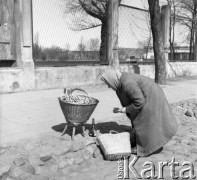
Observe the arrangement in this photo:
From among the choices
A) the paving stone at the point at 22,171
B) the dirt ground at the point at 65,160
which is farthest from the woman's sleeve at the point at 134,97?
the paving stone at the point at 22,171

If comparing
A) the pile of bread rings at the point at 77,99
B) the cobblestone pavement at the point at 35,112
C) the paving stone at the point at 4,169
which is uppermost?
the pile of bread rings at the point at 77,99

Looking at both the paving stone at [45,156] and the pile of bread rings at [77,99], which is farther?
the pile of bread rings at [77,99]

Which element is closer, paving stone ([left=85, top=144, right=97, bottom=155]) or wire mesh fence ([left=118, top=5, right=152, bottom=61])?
paving stone ([left=85, top=144, right=97, bottom=155])

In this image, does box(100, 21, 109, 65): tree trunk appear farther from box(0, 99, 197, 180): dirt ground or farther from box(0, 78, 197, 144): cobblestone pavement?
box(0, 99, 197, 180): dirt ground

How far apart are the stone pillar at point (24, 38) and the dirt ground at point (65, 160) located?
4596 mm

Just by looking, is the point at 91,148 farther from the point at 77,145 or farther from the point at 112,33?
the point at 112,33

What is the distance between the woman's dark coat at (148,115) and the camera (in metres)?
4.52

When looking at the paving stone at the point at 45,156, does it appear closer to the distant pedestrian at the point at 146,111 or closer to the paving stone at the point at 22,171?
the paving stone at the point at 22,171

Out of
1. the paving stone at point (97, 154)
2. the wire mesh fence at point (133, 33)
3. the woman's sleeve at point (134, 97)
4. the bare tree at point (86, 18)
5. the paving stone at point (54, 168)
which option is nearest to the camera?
the paving stone at point (54, 168)

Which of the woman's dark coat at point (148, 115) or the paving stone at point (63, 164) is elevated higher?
the woman's dark coat at point (148, 115)

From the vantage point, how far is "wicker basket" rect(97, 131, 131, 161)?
14.8 ft

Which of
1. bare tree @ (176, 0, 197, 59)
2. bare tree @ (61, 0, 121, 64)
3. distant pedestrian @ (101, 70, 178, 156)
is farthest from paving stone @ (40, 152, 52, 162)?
bare tree @ (176, 0, 197, 59)

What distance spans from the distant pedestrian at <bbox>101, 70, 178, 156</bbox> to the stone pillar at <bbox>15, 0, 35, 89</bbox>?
18.2 ft

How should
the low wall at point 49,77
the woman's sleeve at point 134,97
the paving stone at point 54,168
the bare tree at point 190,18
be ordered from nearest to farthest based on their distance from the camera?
the paving stone at point 54,168, the woman's sleeve at point 134,97, the low wall at point 49,77, the bare tree at point 190,18
